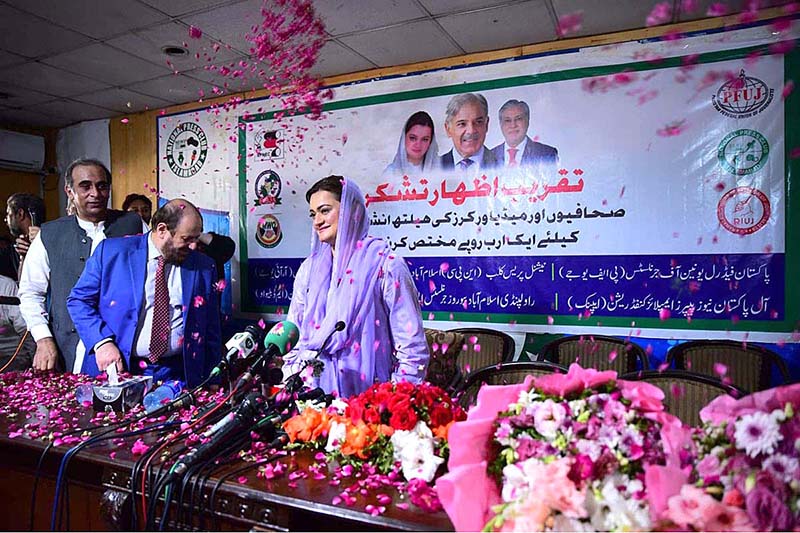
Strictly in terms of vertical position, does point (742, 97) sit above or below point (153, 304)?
above

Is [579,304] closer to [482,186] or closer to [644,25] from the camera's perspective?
[482,186]

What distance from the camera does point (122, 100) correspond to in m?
4.72

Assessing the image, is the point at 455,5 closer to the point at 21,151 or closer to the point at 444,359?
the point at 444,359

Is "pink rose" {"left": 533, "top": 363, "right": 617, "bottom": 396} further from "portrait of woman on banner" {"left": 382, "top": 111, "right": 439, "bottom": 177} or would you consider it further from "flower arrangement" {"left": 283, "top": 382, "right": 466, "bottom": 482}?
"portrait of woman on banner" {"left": 382, "top": 111, "right": 439, "bottom": 177}

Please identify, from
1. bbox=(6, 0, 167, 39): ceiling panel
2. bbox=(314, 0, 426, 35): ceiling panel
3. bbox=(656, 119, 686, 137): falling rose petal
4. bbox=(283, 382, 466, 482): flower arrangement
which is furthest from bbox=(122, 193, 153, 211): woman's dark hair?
bbox=(656, 119, 686, 137): falling rose petal

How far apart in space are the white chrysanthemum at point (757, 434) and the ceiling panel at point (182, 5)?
3068mm

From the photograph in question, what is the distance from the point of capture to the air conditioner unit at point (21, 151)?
5.11 metres

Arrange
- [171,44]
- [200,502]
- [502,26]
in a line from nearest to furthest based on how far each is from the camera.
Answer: [200,502]
[502,26]
[171,44]

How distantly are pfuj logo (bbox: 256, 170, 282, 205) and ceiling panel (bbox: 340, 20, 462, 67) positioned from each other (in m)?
1.23

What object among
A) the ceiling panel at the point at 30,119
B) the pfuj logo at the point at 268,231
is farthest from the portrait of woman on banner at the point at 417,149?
the ceiling panel at the point at 30,119

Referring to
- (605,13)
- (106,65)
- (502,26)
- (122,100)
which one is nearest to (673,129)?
(605,13)

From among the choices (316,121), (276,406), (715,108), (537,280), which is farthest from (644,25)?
(276,406)

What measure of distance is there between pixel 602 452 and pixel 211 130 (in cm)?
448

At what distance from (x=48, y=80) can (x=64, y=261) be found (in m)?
2.01
